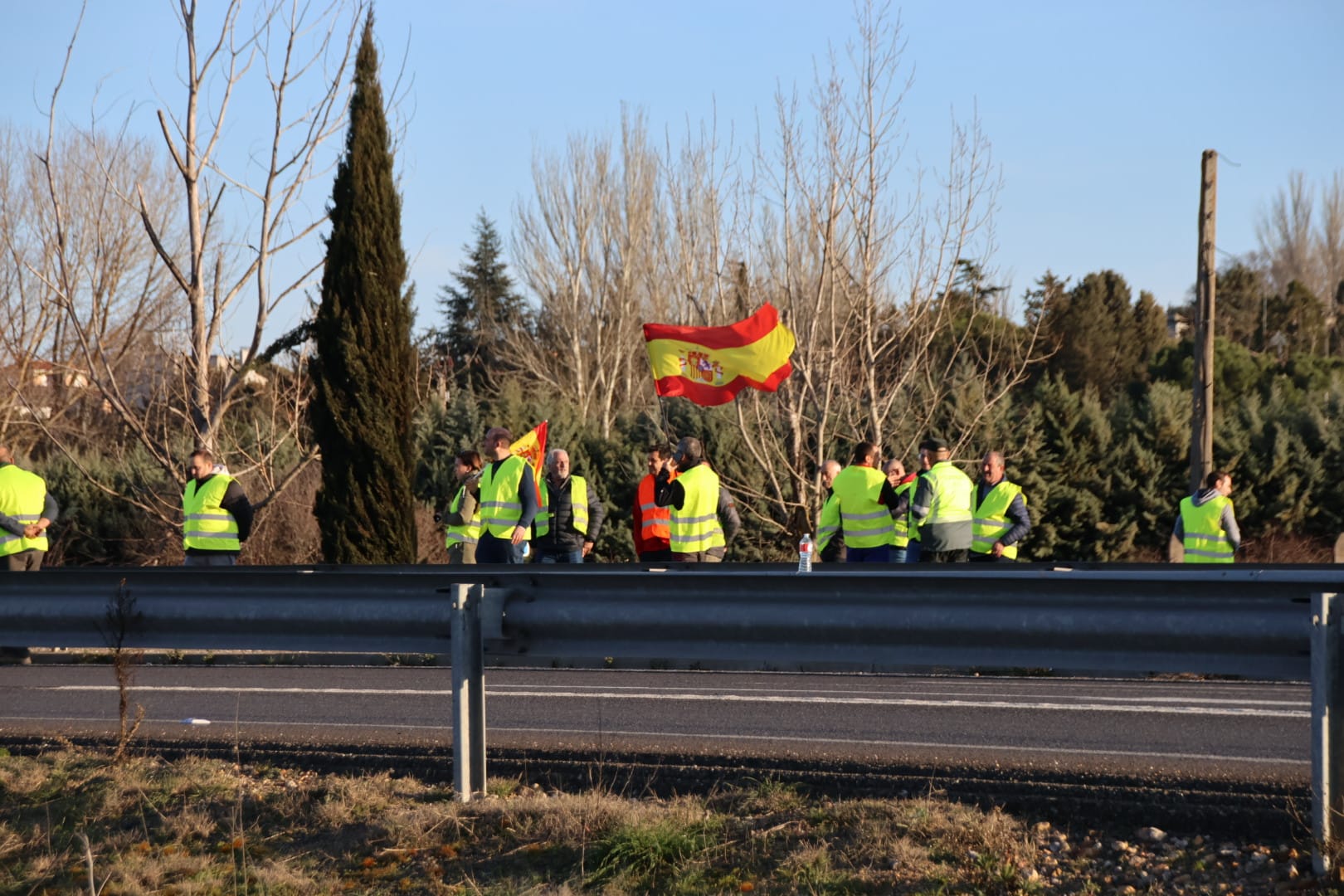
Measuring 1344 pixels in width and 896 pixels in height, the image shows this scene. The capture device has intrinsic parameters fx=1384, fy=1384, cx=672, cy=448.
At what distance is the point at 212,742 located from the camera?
21.4 feet

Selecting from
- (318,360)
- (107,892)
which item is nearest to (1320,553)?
Answer: (318,360)

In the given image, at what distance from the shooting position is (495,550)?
12.3 meters

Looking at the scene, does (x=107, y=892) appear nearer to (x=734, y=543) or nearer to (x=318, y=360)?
(x=318, y=360)

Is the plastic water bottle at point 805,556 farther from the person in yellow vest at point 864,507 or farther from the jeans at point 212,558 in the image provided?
the jeans at point 212,558

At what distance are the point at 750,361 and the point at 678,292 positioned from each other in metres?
27.1

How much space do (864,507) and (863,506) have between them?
1 centimetres

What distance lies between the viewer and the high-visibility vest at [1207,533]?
41.8ft

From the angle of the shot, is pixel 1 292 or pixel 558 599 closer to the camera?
pixel 558 599

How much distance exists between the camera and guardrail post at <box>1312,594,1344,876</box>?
13.6 ft

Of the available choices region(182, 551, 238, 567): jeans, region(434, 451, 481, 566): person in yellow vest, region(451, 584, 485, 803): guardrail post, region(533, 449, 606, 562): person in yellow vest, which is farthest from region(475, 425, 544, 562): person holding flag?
region(451, 584, 485, 803): guardrail post

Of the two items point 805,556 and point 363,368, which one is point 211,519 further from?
point 805,556

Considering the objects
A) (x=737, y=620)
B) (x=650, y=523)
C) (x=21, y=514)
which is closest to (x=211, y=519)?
(x=21, y=514)

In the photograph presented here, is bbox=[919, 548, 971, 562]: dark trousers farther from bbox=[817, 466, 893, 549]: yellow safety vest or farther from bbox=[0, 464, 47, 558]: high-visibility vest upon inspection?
bbox=[0, 464, 47, 558]: high-visibility vest

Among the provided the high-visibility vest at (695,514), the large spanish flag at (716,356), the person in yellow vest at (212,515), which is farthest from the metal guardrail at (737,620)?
the large spanish flag at (716,356)
